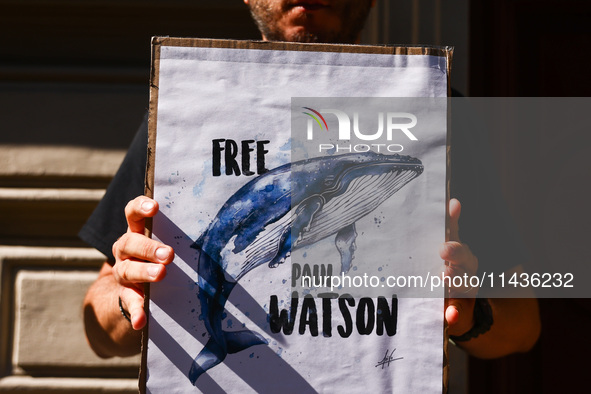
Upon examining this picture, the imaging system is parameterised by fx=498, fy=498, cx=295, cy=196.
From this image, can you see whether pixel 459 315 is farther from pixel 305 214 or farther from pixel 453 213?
pixel 305 214

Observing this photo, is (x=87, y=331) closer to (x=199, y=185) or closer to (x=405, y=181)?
(x=199, y=185)

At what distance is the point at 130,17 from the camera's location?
1735 mm

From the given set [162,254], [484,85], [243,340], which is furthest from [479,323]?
[484,85]

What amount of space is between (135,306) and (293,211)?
0.29m

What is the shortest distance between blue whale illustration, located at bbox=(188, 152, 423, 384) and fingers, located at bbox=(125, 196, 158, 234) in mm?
87

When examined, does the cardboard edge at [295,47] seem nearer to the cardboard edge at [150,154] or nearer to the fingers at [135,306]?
the cardboard edge at [150,154]

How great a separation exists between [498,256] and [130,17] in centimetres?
142

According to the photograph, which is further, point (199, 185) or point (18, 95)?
point (18, 95)

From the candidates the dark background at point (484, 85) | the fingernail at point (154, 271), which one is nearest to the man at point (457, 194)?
the fingernail at point (154, 271)

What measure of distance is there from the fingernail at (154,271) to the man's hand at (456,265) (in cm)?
44

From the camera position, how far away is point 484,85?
1681 millimetres

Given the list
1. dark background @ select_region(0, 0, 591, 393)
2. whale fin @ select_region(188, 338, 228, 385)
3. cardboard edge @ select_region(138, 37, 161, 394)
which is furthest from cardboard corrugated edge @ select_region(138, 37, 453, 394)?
dark background @ select_region(0, 0, 591, 393)

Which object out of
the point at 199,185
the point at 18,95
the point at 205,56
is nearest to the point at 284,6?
the point at 205,56

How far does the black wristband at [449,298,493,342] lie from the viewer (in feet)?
3.29
